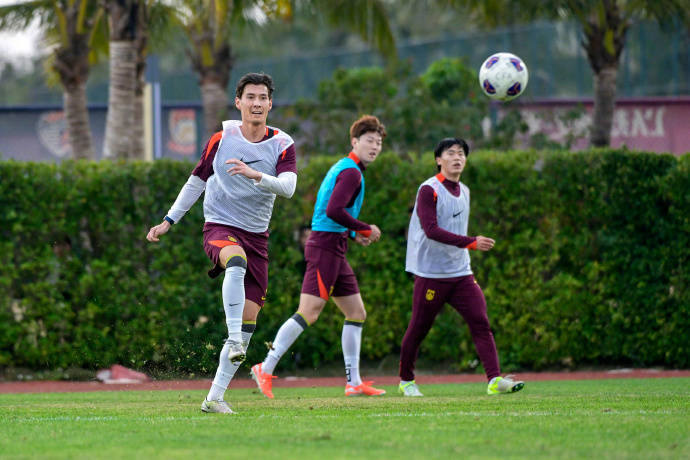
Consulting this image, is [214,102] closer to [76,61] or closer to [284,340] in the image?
[76,61]

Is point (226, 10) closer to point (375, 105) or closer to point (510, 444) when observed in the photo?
point (375, 105)

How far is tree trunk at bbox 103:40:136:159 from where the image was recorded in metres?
15.3

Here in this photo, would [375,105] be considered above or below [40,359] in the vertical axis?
above

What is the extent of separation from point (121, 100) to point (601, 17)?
25.9ft

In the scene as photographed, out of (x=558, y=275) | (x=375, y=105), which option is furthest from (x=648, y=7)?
(x=558, y=275)

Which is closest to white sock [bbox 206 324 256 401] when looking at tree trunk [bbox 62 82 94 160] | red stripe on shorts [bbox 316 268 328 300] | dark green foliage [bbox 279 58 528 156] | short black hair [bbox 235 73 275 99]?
short black hair [bbox 235 73 275 99]

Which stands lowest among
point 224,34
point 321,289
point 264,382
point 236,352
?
point 264,382

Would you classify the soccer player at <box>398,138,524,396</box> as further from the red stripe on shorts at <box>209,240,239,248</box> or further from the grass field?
the red stripe on shorts at <box>209,240,239,248</box>

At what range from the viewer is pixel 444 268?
28.9ft

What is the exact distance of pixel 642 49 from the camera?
2472cm

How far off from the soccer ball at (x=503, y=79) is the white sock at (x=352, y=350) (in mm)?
2811

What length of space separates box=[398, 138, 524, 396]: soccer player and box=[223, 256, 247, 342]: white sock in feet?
7.80

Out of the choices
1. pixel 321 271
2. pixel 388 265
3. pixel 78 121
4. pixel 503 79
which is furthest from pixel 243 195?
pixel 78 121

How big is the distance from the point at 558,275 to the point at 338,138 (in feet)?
19.3
